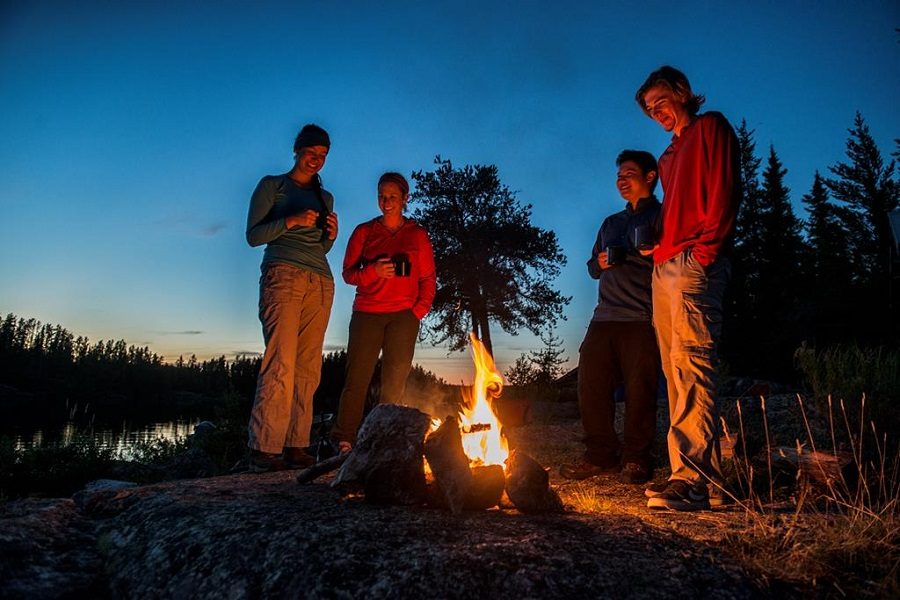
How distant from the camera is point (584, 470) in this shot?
148 inches

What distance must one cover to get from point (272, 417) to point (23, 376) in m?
75.0

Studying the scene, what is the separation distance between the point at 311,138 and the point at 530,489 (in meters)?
3.03

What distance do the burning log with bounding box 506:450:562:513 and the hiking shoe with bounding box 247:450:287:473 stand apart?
1980 mm

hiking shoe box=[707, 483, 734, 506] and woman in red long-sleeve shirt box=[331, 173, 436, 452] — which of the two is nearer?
hiking shoe box=[707, 483, 734, 506]

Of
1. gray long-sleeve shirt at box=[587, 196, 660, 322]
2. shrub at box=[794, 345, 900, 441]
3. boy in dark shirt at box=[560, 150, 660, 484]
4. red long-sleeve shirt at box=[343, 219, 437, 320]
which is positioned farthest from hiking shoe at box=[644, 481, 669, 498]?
shrub at box=[794, 345, 900, 441]

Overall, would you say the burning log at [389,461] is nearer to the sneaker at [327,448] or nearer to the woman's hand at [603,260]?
the sneaker at [327,448]

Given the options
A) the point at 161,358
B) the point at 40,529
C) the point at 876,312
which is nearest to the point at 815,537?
the point at 40,529

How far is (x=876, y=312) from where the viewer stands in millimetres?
16078

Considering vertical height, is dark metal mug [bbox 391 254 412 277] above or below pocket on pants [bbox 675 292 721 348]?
above

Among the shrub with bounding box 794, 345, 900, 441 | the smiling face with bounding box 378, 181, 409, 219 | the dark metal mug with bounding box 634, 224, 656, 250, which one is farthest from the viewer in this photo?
the shrub with bounding box 794, 345, 900, 441

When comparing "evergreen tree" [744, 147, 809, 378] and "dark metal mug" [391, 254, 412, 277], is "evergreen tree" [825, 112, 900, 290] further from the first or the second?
"dark metal mug" [391, 254, 412, 277]

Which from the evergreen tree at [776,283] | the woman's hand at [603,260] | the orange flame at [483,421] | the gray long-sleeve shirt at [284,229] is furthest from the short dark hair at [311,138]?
the evergreen tree at [776,283]

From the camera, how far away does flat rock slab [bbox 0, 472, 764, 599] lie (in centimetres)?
157

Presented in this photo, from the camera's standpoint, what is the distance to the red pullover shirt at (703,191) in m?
2.76
